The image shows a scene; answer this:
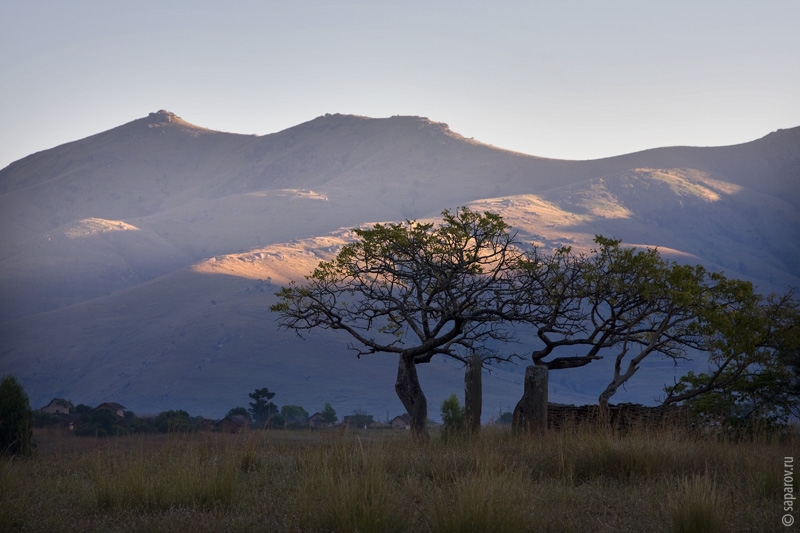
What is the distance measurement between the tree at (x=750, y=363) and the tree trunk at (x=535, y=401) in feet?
21.5

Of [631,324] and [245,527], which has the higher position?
[631,324]

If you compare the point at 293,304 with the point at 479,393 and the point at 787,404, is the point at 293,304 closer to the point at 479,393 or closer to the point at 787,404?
the point at 479,393

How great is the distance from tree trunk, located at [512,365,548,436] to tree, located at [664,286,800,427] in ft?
21.5

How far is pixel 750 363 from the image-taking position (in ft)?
76.2

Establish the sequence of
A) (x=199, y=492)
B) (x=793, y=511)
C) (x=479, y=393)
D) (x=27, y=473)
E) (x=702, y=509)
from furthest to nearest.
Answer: (x=479, y=393), (x=27, y=473), (x=199, y=492), (x=793, y=511), (x=702, y=509)

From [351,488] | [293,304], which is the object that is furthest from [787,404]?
[351,488]

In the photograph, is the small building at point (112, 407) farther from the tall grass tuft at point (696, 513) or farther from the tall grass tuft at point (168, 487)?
the tall grass tuft at point (696, 513)

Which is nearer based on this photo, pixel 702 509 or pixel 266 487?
pixel 702 509

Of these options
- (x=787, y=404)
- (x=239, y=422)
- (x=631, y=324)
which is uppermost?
(x=631, y=324)

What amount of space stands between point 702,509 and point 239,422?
8280cm

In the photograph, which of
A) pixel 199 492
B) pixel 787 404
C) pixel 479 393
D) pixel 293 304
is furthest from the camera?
pixel 293 304

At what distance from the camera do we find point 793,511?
29.9 feet

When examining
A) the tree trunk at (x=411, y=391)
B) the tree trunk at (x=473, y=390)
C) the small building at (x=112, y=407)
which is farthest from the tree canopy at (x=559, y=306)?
the small building at (x=112, y=407)
